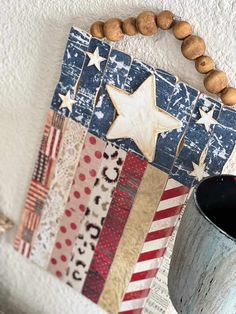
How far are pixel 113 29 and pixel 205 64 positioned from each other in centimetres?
15

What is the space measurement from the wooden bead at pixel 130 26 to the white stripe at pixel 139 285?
1.35 ft

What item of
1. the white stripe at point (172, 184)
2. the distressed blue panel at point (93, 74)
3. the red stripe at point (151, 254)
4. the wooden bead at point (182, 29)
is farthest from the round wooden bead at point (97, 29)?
the red stripe at point (151, 254)

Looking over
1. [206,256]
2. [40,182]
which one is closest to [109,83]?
[40,182]

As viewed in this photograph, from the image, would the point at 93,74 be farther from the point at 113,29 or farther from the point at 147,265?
the point at 147,265

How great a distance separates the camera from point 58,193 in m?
0.99

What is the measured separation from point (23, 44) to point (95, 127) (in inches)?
7.5

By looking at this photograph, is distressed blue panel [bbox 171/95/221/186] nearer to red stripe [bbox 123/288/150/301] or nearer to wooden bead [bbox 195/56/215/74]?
wooden bead [bbox 195/56/215/74]

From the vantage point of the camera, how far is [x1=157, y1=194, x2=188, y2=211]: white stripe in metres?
0.85

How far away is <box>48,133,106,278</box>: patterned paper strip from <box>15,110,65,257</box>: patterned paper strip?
0.17 feet

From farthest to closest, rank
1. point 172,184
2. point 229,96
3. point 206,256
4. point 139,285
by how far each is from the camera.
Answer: point 139,285, point 172,184, point 229,96, point 206,256

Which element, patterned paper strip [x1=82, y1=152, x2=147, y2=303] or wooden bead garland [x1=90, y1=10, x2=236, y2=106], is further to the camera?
patterned paper strip [x1=82, y1=152, x2=147, y2=303]

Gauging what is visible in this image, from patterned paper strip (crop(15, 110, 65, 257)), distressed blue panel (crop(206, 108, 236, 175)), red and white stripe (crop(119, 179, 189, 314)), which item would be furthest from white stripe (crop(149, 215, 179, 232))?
patterned paper strip (crop(15, 110, 65, 257))

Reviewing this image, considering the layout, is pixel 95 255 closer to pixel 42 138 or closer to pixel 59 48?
pixel 42 138

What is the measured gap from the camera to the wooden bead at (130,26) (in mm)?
792
